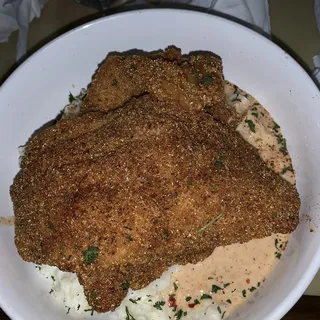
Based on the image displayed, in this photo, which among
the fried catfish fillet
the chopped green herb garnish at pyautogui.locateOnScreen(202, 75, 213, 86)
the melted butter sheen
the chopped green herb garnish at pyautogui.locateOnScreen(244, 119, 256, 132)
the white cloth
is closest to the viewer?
the fried catfish fillet

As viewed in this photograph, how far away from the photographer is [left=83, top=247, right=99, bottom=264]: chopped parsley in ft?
6.08

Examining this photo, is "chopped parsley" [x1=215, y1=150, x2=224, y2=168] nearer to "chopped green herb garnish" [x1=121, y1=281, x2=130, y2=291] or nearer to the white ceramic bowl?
the white ceramic bowl

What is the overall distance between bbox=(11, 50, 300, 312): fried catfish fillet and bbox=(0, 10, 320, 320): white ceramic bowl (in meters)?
0.16

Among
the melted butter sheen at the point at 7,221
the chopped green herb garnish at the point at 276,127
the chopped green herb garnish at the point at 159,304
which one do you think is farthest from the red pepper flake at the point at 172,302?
the chopped green herb garnish at the point at 276,127

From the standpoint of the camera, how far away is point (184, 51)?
224 cm

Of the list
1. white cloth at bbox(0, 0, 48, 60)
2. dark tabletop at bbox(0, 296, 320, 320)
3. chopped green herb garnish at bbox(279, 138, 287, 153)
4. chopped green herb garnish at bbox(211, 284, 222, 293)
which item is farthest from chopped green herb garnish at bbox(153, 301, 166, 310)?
white cloth at bbox(0, 0, 48, 60)

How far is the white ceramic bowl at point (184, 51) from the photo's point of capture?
2.06 metres

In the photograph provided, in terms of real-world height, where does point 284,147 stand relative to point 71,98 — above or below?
above

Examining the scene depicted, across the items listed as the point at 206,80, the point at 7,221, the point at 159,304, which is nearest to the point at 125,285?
the point at 159,304

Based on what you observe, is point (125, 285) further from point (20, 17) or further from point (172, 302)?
point (20, 17)

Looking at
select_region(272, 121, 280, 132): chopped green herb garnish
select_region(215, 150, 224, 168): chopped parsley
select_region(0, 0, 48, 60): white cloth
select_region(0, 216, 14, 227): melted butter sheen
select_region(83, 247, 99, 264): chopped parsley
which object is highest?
select_region(0, 0, 48, 60): white cloth

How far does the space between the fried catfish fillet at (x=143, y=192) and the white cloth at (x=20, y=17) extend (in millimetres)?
860

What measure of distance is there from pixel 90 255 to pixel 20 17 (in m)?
1.42

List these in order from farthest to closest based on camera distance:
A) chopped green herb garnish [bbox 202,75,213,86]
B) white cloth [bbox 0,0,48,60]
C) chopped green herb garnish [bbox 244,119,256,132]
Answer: white cloth [bbox 0,0,48,60]
chopped green herb garnish [bbox 244,119,256,132]
chopped green herb garnish [bbox 202,75,213,86]
